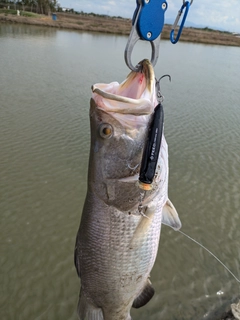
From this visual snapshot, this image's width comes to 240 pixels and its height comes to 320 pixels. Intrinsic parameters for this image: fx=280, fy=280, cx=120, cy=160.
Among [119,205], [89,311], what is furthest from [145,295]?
[119,205]

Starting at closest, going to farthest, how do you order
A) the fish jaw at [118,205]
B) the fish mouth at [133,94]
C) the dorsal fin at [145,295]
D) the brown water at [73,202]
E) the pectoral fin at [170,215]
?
the fish mouth at [133,94]
the fish jaw at [118,205]
the pectoral fin at [170,215]
the dorsal fin at [145,295]
the brown water at [73,202]

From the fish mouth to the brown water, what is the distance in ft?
10.9

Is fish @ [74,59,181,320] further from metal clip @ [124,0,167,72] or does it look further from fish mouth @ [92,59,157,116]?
metal clip @ [124,0,167,72]

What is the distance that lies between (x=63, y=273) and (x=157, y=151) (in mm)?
3485

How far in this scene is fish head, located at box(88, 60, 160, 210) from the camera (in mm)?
1906

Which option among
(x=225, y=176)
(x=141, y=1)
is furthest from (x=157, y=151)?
(x=225, y=176)

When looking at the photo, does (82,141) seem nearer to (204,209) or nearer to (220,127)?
(204,209)

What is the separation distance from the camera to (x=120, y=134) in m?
2.01

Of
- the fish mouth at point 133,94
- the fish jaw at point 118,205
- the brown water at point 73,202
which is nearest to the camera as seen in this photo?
the fish mouth at point 133,94

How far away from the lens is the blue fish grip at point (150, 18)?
193cm

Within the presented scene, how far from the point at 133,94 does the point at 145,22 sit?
0.51 metres

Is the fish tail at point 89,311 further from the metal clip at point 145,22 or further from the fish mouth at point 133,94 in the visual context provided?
the metal clip at point 145,22

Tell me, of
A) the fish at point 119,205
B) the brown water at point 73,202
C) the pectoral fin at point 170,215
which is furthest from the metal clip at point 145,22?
the brown water at point 73,202

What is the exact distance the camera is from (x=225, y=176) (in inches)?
289
